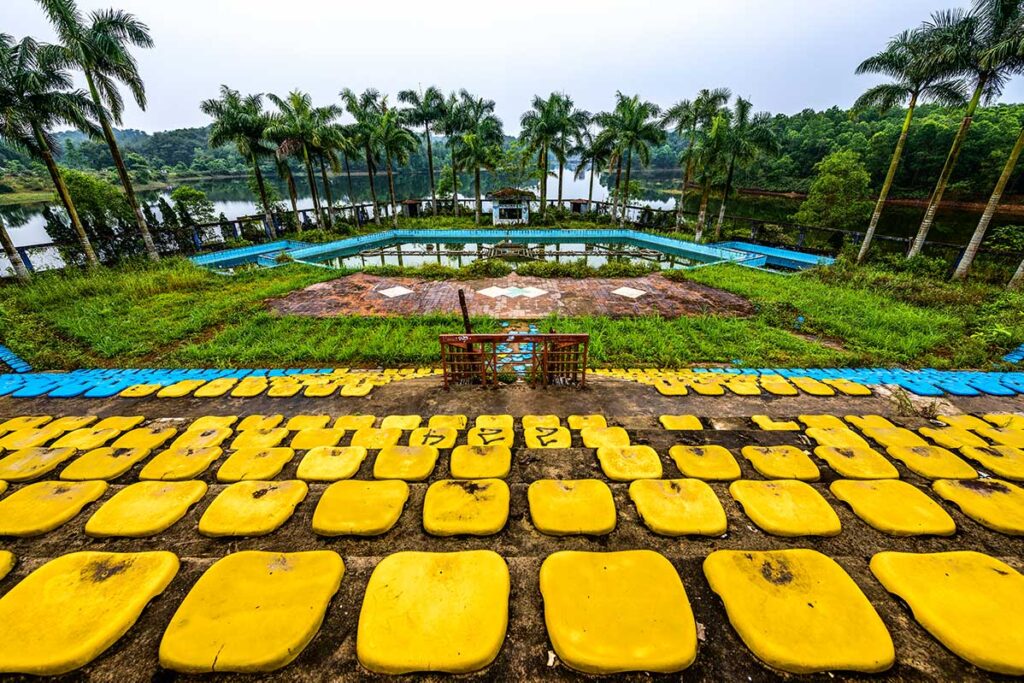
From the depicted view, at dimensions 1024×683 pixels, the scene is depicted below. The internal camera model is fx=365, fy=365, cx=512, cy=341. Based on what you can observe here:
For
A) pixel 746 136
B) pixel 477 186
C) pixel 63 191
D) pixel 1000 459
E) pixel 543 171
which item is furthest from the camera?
pixel 543 171

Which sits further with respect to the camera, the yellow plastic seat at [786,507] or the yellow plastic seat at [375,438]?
the yellow plastic seat at [375,438]

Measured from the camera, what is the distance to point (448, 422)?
466cm

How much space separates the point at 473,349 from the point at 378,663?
14.4ft

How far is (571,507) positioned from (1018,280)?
701 inches

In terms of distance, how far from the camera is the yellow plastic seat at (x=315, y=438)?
4.04 m

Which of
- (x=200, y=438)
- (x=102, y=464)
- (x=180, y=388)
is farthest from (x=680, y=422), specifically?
(x=180, y=388)

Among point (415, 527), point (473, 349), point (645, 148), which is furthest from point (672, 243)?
point (415, 527)

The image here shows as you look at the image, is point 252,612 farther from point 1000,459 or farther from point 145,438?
point 1000,459

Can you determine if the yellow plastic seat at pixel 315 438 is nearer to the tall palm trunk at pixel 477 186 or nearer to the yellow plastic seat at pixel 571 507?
the yellow plastic seat at pixel 571 507

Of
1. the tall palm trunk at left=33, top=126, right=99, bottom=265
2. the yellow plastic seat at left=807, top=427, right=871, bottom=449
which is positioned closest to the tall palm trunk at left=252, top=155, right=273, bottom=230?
the tall palm trunk at left=33, top=126, right=99, bottom=265

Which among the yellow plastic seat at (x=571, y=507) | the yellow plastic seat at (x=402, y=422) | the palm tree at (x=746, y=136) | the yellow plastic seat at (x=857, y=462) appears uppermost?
the palm tree at (x=746, y=136)

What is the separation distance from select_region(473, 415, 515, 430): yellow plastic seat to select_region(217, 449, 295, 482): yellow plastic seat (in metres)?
2.06

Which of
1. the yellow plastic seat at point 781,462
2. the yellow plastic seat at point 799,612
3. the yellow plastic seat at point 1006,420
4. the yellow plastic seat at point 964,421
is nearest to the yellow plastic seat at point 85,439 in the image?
the yellow plastic seat at point 799,612

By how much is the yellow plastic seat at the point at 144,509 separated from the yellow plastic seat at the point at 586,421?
3.77 metres
